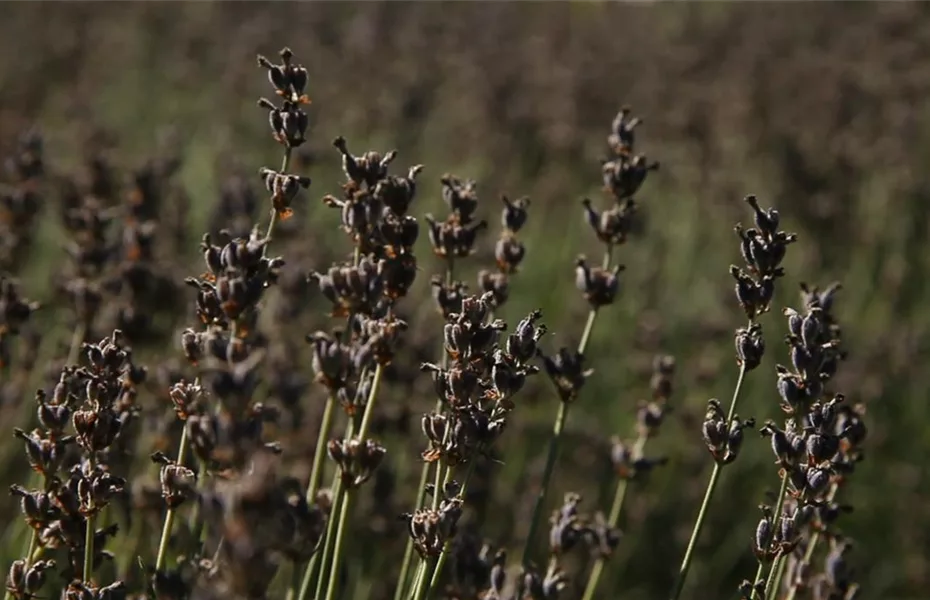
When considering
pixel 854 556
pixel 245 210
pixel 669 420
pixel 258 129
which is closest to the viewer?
pixel 245 210

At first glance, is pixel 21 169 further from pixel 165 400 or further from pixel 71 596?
pixel 71 596

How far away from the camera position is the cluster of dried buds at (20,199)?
3.34 meters

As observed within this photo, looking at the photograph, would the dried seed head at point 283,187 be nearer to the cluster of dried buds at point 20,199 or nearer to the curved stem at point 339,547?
the curved stem at point 339,547

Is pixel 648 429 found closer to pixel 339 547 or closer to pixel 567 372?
pixel 567 372

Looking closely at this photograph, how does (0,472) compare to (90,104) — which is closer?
(0,472)

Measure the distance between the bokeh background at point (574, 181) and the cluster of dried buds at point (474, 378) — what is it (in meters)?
1.18

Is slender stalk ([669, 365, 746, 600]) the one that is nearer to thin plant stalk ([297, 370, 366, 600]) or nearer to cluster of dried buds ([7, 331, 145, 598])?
thin plant stalk ([297, 370, 366, 600])

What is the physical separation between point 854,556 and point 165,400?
2748 mm

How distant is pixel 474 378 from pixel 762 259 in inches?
21.8

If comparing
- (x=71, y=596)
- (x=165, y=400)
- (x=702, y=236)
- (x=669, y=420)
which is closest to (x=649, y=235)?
(x=702, y=236)

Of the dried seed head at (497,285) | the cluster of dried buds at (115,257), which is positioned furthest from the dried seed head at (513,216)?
the cluster of dried buds at (115,257)

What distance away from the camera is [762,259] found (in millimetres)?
2021

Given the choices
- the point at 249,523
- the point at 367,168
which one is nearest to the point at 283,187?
the point at 367,168

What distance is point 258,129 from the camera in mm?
7918
